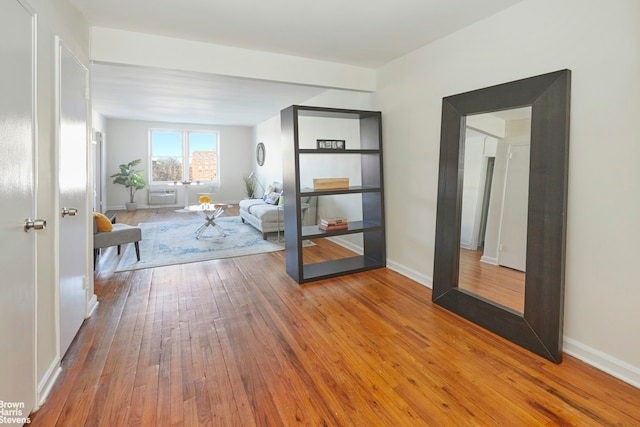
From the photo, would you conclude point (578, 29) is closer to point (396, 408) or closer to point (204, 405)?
point (396, 408)

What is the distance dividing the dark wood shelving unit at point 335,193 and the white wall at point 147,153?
6659 mm

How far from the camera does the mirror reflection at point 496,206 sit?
7.76 ft

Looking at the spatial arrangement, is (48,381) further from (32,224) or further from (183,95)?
(183,95)

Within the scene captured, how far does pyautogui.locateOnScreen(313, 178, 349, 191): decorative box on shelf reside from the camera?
3.68 m

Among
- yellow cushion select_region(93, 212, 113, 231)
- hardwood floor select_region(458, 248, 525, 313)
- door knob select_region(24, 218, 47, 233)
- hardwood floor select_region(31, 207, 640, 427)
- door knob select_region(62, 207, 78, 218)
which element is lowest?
hardwood floor select_region(31, 207, 640, 427)

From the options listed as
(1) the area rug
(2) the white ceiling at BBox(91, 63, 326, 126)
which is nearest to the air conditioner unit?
(2) the white ceiling at BBox(91, 63, 326, 126)

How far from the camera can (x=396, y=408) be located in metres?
1.68

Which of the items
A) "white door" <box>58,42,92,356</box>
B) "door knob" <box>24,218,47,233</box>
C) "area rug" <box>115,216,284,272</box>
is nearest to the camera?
"door knob" <box>24,218,47,233</box>

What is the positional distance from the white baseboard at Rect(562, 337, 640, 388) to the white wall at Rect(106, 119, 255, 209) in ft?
30.3

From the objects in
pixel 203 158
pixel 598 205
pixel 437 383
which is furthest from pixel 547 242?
pixel 203 158

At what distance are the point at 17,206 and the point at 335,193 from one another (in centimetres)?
272

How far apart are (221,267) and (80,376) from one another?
7.05 ft

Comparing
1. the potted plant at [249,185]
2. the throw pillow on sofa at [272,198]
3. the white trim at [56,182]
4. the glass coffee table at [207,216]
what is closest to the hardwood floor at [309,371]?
the white trim at [56,182]

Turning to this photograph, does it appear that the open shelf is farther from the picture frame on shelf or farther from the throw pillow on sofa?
the throw pillow on sofa
